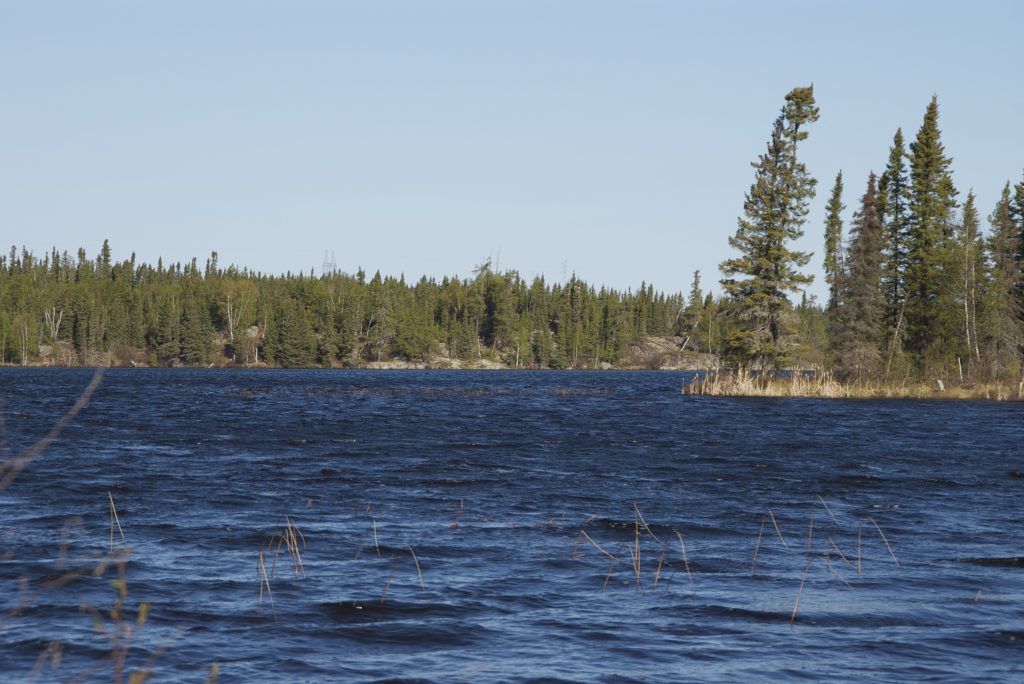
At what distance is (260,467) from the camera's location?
2464 cm

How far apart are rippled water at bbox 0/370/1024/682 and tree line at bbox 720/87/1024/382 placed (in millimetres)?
28955

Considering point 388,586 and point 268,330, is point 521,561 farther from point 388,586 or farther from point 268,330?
point 268,330

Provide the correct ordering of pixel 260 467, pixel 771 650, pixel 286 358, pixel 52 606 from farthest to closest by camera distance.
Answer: pixel 286 358 → pixel 260 467 → pixel 52 606 → pixel 771 650

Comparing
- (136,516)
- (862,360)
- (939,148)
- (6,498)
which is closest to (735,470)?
(136,516)

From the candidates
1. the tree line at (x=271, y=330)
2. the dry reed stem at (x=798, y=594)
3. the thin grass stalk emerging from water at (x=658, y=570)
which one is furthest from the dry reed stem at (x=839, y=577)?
the tree line at (x=271, y=330)

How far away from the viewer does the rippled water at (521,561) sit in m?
9.64

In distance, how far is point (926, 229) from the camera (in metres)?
61.9

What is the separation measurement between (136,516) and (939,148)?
5879 cm

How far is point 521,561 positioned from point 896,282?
57.0 metres

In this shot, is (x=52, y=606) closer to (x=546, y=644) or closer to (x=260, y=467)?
(x=546, y=644)

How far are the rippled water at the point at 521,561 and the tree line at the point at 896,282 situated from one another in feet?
95.0

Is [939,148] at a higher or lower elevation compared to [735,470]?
higher

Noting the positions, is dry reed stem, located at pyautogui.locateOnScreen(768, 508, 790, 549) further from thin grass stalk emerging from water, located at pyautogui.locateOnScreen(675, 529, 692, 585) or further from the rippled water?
thin grass stalk emerging from water, located at pyautogui.locateOnScreen(675, 529, 692, 585)

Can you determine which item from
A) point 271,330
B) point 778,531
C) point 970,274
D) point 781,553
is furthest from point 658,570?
point 271,330
